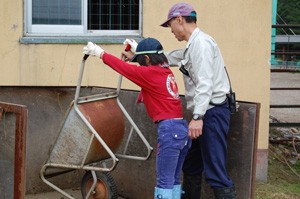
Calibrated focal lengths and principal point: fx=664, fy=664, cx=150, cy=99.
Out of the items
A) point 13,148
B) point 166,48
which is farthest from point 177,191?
point 166,48

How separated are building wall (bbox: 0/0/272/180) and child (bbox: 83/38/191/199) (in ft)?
6.09

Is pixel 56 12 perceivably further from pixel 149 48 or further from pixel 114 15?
pixel 149 48

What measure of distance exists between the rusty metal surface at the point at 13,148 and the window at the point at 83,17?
9.74 ft

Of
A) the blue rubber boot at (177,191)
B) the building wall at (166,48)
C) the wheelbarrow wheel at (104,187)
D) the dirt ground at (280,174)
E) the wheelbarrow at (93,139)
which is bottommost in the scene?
the dirt ground at (280,174)

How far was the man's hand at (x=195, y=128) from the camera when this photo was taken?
4.73 meters

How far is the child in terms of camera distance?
4.84 meters

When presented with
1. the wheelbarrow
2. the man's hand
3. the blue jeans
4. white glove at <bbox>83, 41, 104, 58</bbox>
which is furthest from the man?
the wheelbarrow

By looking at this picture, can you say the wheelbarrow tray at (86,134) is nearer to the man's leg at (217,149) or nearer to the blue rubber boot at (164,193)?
the blue rubber boot at (164,193)

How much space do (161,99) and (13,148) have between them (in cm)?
142

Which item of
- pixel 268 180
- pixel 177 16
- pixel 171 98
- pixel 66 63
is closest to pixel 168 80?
pixel 171 98

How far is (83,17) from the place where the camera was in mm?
6887

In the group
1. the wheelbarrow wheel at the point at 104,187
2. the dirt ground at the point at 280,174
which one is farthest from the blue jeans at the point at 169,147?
the dirt ground at the point at 280,174

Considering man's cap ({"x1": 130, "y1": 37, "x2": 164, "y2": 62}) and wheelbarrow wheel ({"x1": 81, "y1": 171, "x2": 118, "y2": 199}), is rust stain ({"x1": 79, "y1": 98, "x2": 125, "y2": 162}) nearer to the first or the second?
wheelbarrow wheel ({"x1": 81, "y1": 171, "x2": 118, "y2": 199})

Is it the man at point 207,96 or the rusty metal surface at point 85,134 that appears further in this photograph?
the rusty metal surface at point 85,134
